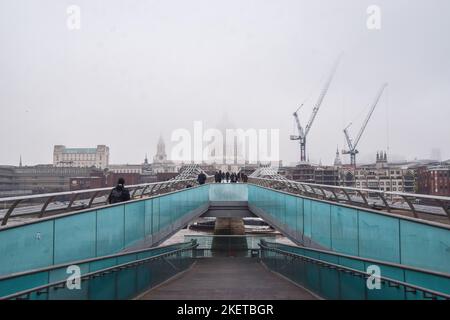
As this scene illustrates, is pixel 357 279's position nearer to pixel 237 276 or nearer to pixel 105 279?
pixel 105 279

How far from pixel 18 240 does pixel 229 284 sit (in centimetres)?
449

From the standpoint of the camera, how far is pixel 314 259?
695cm

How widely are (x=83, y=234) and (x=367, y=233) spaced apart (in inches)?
183

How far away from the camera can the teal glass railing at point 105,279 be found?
4285 millimetres

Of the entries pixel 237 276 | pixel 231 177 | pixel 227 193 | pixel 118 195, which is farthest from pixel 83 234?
pixel 231 177

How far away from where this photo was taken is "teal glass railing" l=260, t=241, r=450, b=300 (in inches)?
165

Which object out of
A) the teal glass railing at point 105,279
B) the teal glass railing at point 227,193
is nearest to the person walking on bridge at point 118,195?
the teal glass railing at point 105,279

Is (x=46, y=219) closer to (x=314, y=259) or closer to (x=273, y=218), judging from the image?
(x=314, y=259)

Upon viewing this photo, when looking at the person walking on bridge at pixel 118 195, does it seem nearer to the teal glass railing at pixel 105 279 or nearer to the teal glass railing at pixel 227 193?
the teal glass railing at pixel 105 279

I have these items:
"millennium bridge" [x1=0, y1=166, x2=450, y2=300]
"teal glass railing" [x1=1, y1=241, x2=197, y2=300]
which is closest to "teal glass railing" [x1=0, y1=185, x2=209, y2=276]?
"millennium bridge" [x1=0, y1=166, x2=450, y2=300]

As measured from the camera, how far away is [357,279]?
5.19m

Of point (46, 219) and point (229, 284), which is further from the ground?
point (46, 219)

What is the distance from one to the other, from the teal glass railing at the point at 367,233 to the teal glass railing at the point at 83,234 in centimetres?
391
